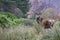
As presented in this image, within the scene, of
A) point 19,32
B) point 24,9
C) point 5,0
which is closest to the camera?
point 19,32

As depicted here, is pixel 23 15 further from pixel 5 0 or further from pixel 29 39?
pixel 29 39

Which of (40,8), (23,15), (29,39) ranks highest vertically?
(29,39)

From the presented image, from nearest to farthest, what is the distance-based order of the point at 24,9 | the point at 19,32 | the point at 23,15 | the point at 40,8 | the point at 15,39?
the point at 15,39, the point at 19,32, the point at 40,8, the point at 23,15, the point at 24,9

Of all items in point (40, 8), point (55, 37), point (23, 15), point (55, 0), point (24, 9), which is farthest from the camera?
point (24, 9)

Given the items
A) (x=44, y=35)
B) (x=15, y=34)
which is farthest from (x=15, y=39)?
(x=44, y=35)

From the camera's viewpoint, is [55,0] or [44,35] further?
[55,0]

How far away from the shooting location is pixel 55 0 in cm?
2356

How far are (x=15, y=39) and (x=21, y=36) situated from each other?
33 centimetres

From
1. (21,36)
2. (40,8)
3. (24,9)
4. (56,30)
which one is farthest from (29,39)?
A: (24,9)

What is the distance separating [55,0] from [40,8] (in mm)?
2732

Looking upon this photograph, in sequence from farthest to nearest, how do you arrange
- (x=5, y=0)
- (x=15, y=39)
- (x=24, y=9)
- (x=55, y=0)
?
(x=24, y=9) < (x=5, y=0) < (x=55, y=0) < (x=15, y=39)

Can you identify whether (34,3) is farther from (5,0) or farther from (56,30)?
(56,30)

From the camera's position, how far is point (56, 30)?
6566 mm

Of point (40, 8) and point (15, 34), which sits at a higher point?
point (15, 34)
